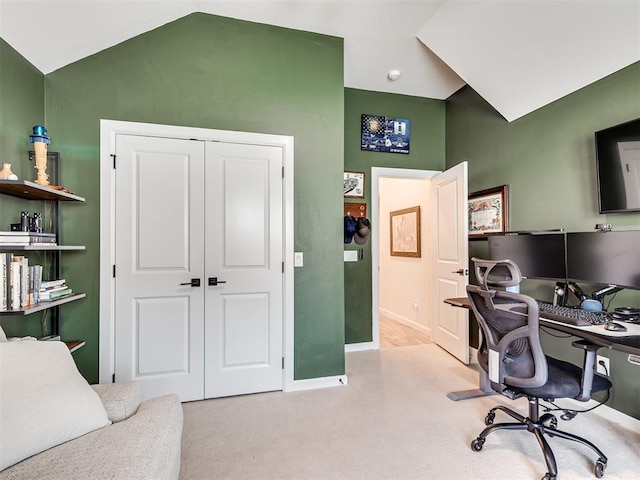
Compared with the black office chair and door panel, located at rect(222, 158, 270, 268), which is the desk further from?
door panel, located at rect(222, 158, 270, 268)

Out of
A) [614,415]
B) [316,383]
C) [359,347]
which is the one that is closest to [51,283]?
[316,383]

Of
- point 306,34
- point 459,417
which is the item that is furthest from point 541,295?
point 306,34

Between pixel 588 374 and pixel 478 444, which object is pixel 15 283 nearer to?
pixel 478 444

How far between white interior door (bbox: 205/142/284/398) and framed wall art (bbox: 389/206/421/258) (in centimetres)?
260

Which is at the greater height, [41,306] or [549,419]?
[41,306]

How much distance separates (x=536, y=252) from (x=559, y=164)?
2.43ft

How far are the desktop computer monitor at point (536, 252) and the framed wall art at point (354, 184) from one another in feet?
5.01

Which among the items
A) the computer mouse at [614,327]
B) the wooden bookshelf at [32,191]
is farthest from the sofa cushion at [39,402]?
the computer mouse at [614,327]

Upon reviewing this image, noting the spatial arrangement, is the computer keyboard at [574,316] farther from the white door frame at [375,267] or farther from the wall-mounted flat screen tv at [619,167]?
the white door frame at [375,267]

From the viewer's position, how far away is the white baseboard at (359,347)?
3.72 m

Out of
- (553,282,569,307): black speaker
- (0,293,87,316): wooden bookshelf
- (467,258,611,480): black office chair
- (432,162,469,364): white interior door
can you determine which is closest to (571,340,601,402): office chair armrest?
→ (467,258,611,480): black office chair

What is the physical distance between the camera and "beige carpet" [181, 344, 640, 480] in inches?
68.7

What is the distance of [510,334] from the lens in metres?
1.76

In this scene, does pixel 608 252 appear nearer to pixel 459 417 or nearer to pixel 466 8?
pixel 459 417
